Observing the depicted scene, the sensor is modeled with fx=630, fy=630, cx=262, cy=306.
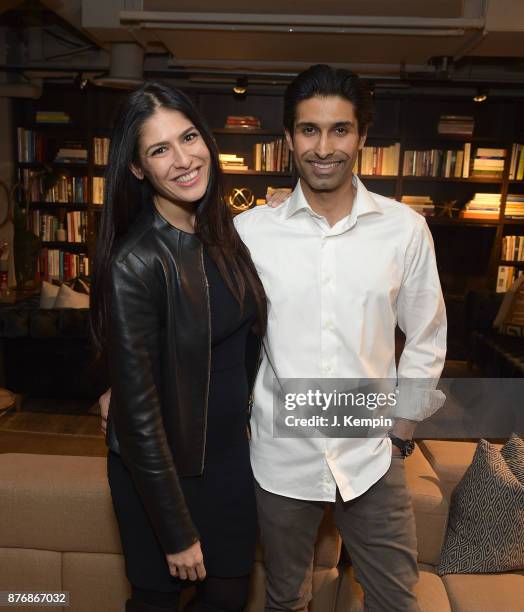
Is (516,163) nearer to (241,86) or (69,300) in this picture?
(241,86)

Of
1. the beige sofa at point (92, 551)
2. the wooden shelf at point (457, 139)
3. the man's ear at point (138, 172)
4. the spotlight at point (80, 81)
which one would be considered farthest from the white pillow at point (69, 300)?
the wooden shelf at point (457, 139)

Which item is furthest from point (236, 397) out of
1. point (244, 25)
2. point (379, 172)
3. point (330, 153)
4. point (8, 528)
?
point (379, 172)

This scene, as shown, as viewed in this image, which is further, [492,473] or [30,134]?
[30,134]

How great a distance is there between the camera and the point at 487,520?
1.63 meters

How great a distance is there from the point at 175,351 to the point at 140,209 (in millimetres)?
325

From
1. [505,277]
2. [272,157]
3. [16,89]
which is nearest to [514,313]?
[505,277]

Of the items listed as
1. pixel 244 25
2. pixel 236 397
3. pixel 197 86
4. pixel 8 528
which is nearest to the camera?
pixel 236 397

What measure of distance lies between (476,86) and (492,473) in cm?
501

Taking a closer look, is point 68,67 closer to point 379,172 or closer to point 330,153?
point 379,172

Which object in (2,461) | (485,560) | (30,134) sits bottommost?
(485,560)

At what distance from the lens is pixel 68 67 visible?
5.78 m

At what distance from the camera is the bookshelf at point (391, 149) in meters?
6.06

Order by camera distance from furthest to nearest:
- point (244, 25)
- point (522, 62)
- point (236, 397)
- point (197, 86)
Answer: point (197, 86), point (522, 62), point (244, 25), point (236, 397)

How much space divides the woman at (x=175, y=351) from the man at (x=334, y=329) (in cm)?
7
